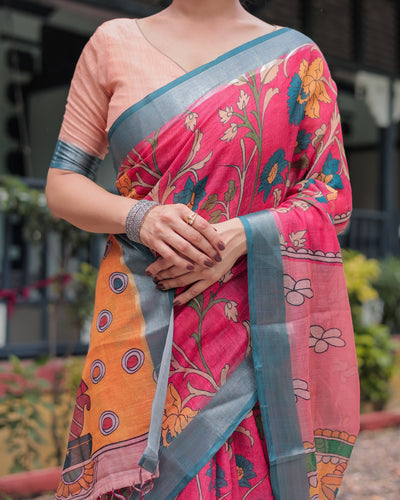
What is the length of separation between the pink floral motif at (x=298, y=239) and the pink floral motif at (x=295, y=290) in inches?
2.7

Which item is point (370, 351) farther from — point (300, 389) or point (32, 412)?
point (300, 389)

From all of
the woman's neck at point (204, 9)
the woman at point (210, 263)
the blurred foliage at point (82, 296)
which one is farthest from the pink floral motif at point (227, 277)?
the blurred foliage at point (82, 296)

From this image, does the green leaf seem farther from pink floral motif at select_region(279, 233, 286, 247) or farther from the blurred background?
the blurred background

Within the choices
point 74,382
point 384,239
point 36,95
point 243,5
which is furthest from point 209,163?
point 36,95

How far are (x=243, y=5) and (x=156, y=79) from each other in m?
0.44

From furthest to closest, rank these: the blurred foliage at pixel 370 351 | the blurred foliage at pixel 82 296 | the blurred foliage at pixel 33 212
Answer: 1. the blurred foliage at pixel 370 351
2. the blurred foliage at pixel 33 212
3. the blurred foliage at pixel 82 296

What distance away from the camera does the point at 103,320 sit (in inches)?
51.8

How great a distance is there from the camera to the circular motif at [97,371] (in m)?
1.29

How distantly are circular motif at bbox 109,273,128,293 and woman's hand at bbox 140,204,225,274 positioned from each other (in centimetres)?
14

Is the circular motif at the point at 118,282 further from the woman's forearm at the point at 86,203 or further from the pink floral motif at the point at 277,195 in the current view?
the pink floral motif at the point at 277,195

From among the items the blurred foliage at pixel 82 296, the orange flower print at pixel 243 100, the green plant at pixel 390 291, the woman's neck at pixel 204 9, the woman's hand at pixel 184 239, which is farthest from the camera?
the green plant at pixel 390 291

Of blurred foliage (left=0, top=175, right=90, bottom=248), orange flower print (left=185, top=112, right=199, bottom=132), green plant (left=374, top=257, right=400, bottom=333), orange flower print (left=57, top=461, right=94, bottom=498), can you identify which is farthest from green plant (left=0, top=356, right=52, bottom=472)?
green plant (left=374, top=257, right=400, bottom=333)

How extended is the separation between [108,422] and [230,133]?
2.03ft

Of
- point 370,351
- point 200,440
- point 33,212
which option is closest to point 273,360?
point 200,440
